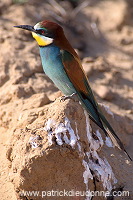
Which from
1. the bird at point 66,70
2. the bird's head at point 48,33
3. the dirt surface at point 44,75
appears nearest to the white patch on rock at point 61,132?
the dirt surface at point 44,75

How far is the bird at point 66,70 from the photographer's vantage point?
3.09 metres

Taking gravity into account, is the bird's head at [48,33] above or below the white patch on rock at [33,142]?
above

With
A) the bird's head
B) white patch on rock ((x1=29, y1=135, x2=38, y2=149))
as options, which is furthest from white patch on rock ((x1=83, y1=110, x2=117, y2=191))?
the bird's head

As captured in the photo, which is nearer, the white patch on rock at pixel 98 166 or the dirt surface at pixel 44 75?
the white patch on rock at pixel 98 166

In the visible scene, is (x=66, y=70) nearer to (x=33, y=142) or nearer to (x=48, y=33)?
(x=48, y=33)

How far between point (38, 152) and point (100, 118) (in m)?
0.90

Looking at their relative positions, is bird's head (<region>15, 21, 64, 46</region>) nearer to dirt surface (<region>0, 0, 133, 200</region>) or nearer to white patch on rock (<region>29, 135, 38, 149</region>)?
dirt surface (<region>0, 0, 133, 200</region>)

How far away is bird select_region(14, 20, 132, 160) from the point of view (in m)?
3.09

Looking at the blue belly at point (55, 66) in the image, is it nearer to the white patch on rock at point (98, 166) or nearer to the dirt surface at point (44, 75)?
the dirt surface at point (44, 75)

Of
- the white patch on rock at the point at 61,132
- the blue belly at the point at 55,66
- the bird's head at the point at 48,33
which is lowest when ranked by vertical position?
the white patch on rock at the point at 61,132

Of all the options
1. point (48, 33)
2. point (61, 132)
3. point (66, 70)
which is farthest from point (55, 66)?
point (61, 132)

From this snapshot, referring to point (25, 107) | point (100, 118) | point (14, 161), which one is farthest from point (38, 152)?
point (25, 107)

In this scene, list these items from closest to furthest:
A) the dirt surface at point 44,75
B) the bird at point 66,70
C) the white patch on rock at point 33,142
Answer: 1. the white patch on rock at point 33,142
2. the dirt surface at point 44,75
3. the bird at point 66,70

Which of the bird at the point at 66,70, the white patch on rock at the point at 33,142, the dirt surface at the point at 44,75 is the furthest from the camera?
the bird at the point at 66,70
